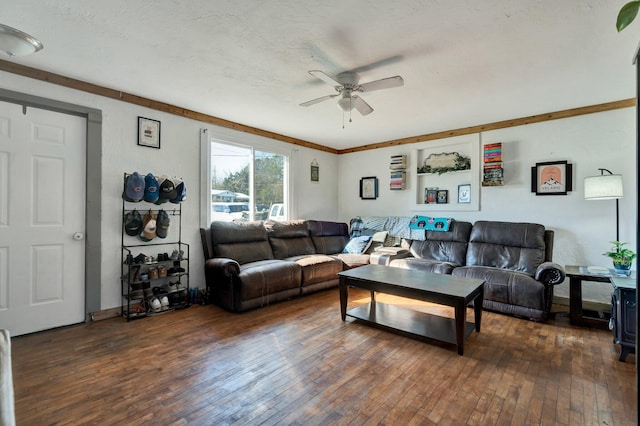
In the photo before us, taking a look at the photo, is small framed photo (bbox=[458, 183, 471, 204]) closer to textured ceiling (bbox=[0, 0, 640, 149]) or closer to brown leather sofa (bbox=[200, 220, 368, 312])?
textured ceiling (bbox=[0, 0, 640, 149])

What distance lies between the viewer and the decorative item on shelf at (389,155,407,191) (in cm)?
536

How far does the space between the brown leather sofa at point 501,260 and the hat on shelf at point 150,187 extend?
3.24 m

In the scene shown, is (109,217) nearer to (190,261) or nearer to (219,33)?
(190,261)

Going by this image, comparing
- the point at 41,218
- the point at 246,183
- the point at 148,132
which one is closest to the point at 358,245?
the point at 246,183

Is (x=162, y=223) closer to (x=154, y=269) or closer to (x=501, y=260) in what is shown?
(x=154, y=269)

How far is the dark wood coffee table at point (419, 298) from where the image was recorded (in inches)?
100

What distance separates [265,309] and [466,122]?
12.6 feet

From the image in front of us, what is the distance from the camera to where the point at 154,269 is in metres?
3.48

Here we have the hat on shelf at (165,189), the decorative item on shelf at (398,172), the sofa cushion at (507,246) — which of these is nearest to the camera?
the hat on shelf at (165,189)

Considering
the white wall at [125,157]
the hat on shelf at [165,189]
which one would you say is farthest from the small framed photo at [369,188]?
the hat on shelf at [165,189]

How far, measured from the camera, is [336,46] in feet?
Answer: 7.75

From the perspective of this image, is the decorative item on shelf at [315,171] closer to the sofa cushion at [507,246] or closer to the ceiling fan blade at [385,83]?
the sofa cushion at [507,246]

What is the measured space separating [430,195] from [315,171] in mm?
2188

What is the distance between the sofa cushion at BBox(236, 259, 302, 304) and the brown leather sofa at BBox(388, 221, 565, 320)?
148 centimetres
